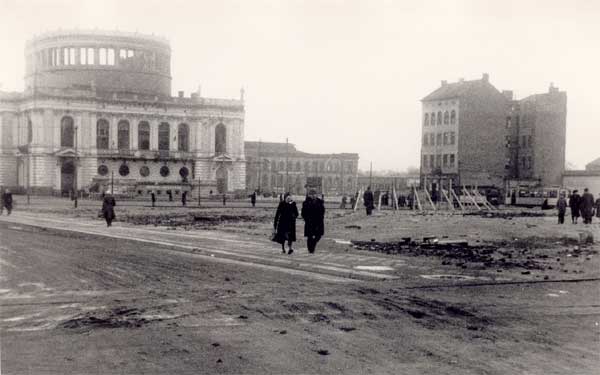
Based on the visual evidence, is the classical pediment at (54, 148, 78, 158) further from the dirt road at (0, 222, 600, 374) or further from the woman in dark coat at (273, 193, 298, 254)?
the dirt road at (0, 222, 600, 374)

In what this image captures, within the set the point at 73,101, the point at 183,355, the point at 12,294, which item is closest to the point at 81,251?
the point at 12,294

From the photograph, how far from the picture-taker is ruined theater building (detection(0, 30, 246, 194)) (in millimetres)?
76000

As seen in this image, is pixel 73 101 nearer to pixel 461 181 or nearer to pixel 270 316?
pixel 461 181

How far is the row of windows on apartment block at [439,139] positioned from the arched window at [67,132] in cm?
4277

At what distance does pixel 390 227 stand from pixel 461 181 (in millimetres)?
55967

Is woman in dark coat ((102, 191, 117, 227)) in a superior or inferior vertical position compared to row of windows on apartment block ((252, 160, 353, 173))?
inferior

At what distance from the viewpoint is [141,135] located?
8275 centimetres

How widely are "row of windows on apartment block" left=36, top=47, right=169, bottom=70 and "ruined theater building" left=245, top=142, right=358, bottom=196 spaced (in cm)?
3100

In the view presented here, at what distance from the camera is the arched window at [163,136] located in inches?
3297

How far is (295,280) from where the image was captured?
12078 mm

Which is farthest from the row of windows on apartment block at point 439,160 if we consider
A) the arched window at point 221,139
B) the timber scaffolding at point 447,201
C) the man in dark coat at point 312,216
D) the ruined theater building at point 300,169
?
the man in dark coat at point 312,216

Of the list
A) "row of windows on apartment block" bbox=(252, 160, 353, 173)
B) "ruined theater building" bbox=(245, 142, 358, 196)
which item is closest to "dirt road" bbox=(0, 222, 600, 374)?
"ruined theater building" bbox=(245, 142, 358, 196)

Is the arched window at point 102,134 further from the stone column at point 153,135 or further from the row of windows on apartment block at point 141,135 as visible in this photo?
the stone column at point 153,135

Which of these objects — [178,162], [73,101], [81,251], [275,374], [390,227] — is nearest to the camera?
[275,374]
